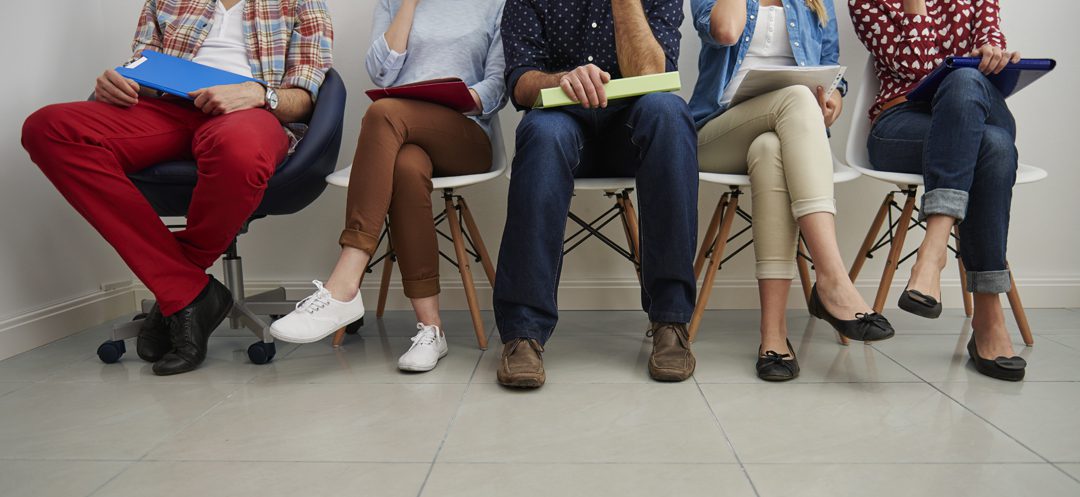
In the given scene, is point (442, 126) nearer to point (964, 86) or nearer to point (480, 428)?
point (480, 428)

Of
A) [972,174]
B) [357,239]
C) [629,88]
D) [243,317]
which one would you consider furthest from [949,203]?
[243,317]

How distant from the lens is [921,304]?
4.48ft

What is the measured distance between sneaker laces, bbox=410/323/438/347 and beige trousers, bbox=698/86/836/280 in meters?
0.75

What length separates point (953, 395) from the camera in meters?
1.37

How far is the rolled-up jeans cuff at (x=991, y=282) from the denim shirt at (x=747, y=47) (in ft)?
2.22

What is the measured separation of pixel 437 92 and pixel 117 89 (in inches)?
29.3

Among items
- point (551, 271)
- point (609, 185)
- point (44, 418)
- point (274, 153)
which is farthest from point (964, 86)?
point (44, 418)

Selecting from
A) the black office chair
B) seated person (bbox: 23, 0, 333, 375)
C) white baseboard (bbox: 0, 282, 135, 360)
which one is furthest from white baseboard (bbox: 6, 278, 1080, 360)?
seated person (bbox: 23, 0, 333, 375)

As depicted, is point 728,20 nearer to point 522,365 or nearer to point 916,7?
point 916,7

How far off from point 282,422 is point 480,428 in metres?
0.36

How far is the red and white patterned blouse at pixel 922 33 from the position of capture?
185 cm

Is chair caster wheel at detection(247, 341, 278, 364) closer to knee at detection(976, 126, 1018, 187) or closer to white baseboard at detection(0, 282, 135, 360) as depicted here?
white baseboard at detection(0, 282, 135, 360)

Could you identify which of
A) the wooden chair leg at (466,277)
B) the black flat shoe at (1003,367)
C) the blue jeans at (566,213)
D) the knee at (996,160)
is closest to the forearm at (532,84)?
the blue jeans at (566,213)

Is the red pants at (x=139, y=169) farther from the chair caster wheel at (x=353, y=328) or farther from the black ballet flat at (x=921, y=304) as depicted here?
the black ballet flat at (x=921, y=304)
